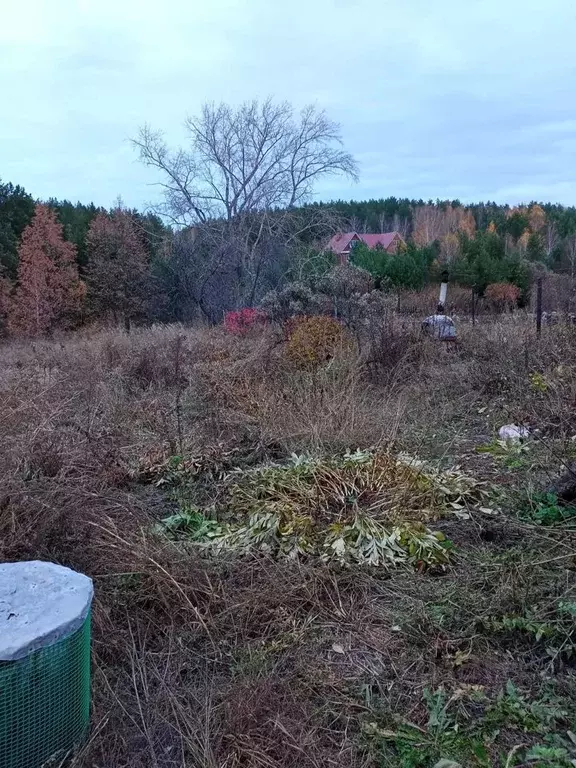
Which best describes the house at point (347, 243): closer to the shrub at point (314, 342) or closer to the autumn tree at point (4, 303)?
the shrub at point (314, 342)

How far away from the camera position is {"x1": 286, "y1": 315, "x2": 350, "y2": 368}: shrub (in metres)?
8.12

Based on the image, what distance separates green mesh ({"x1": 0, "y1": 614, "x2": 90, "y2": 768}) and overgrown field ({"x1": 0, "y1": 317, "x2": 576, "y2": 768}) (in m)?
0.25

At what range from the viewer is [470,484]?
4.27 meters

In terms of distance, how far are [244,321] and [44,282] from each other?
55.2ft

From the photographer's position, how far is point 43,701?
5.99 feet

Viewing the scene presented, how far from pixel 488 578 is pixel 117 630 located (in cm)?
188

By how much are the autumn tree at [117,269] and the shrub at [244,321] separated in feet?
46.2

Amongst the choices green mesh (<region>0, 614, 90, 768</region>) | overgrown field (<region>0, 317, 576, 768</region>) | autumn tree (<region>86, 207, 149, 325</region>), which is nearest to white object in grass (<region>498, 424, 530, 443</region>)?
overgrown field (<region>0, 317, 576, 768</region>)

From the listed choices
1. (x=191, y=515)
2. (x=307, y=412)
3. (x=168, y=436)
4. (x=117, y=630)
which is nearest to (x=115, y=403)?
(x=168, y=436)

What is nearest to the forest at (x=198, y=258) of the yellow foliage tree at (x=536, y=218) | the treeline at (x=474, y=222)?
the treeline at (x=474, y=222)

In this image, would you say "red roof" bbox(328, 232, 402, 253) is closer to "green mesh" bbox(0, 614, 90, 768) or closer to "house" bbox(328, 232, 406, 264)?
"house" bbox(328, 232, 406, 264)

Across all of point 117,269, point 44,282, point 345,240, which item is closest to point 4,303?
point 44,282

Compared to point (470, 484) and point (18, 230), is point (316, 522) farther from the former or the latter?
point (18, 230)

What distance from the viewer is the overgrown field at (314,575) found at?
219cm
